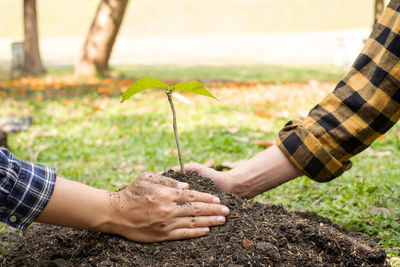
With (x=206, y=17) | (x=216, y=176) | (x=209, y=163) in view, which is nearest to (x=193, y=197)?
(x=216, y=176)

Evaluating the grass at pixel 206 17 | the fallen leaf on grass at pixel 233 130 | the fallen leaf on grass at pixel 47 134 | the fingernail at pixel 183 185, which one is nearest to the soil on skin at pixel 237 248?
the fingernail at pixel 183 185

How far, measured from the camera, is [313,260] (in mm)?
1694

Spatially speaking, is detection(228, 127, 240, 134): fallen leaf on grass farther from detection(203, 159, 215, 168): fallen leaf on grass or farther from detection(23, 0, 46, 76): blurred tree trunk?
detection(23, 0, 46, 76): blurred tree trunk

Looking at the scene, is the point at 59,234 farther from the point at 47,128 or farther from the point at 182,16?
the point at 182,16

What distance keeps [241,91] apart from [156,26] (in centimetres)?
2382

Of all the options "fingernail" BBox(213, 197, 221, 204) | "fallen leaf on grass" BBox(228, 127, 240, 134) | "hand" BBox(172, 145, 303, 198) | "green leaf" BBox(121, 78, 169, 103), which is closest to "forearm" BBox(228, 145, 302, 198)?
"hand" BBox(172, 145, 303, 198)

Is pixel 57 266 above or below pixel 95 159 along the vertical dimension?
above

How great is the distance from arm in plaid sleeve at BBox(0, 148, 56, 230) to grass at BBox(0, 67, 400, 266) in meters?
1.53

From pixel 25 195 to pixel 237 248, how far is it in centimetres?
78

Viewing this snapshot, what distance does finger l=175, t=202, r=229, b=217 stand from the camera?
174 cm

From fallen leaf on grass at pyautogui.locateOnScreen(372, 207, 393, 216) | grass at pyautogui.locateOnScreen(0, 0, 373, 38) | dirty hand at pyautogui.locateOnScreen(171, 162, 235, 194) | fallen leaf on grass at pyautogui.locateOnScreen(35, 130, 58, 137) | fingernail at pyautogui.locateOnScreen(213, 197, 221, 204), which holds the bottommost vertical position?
grass at pyautogui.locateOnScreen(0, 0, 373, 38)

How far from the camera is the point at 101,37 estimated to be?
10.2 meters

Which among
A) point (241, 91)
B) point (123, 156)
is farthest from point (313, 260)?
point (241, 91)

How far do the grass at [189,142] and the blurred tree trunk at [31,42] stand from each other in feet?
7.39
